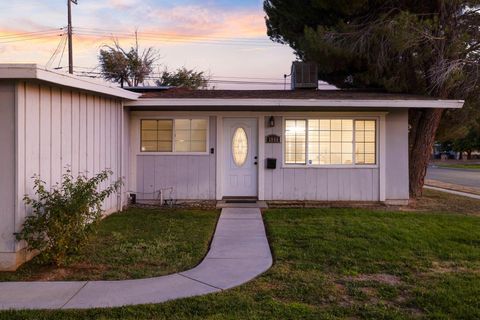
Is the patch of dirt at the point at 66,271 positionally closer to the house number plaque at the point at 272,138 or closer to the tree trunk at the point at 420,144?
the house number plaque at the point at 272,138

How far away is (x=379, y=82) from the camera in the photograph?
12102 millimetres

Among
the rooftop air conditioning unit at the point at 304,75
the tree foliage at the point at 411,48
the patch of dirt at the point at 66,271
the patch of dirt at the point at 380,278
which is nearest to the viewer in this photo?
the patch of dirt at the point at 380,278

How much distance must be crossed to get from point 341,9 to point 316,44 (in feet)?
3.82

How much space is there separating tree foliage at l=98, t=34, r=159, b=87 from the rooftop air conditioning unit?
24578mm

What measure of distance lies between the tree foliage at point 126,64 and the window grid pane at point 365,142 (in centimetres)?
2756

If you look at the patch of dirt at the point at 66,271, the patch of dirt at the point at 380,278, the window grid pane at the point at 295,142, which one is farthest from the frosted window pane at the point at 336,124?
the patch of dirt at the point at 66,271

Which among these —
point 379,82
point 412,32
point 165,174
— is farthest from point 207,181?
point 412,32

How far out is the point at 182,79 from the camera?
36250mm

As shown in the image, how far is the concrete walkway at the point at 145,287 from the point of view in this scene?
177 inches

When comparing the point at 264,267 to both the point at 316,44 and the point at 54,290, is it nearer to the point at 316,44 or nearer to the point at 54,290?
the point at 54,290

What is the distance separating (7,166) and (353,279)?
4682 mm

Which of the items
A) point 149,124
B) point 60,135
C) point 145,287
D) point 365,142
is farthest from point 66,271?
point 365,142

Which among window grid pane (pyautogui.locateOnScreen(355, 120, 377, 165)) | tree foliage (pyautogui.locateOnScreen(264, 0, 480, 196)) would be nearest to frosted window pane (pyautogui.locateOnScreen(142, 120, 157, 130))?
tree foliage (pyautogui.locateOnScreen(264, 0, 480, 196))

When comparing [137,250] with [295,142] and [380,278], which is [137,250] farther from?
[295,142]
